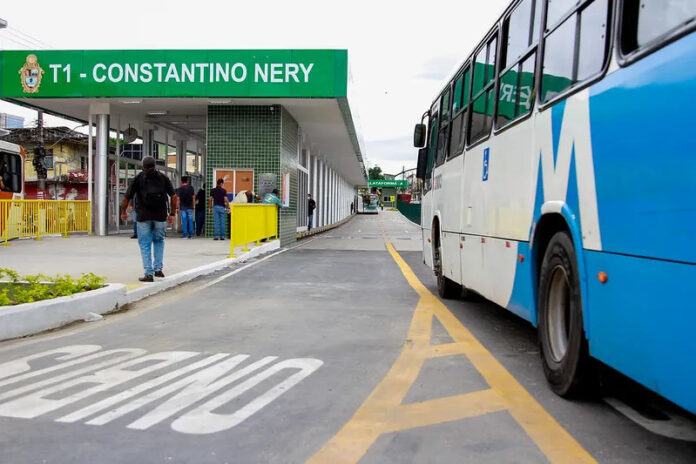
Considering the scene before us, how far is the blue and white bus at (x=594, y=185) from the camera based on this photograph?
8.90 feet

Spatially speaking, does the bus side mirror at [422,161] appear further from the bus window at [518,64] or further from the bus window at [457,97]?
the bus window at [518,64]

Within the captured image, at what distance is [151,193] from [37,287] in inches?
Result: 93.8

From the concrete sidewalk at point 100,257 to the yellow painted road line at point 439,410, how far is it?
5.04 meters

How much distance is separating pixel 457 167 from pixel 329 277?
13.6 feet

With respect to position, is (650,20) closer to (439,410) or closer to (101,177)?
(439,410)

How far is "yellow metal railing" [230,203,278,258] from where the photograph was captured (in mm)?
13969

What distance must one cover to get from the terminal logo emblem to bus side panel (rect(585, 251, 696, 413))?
19617mm

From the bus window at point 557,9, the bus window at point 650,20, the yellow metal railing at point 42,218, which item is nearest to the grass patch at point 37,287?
the bus window at point 557,9

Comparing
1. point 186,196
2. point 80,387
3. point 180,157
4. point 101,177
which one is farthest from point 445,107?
point 180,157

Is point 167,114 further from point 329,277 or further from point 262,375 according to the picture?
point 262,375

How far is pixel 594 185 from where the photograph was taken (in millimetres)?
3479

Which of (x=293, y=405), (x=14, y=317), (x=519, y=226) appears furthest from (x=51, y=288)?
(x=519, y=226)

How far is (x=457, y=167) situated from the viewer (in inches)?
303

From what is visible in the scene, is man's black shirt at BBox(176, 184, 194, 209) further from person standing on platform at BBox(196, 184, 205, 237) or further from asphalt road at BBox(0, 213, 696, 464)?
asphalt road at BBox(0, 213, 696, 464)
